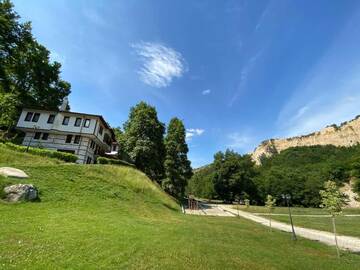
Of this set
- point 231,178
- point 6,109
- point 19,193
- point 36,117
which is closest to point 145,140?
point 36,117

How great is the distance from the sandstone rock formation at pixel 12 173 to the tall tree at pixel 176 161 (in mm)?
30092

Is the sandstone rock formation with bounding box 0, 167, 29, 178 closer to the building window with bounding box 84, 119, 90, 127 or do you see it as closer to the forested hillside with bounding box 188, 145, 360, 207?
the building window with bounding box 84, 119, 90, 127

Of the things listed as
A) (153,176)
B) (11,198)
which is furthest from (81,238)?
(153,176)

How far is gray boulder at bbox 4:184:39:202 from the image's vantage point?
13.1 metres

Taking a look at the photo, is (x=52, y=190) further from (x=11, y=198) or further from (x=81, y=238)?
(x=81, y=238)

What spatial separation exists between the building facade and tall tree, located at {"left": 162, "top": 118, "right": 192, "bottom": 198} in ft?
61.9

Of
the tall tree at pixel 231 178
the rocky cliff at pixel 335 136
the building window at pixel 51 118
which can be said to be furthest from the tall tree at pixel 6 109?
the rocky cliff at pixel 335 136

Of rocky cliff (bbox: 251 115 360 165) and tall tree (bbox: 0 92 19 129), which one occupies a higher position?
rocky cliff (bbox: 251 115 360 165)

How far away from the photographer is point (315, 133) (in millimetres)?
178125

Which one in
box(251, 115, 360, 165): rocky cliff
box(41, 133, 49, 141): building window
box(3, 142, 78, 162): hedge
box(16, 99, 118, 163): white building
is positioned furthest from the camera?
box(251, 115, 360, 165): rocky cliff

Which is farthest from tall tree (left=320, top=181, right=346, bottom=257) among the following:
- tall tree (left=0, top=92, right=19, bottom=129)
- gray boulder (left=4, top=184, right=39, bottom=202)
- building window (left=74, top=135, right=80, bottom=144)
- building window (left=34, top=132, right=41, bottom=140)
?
building window (left=34, top=132, right=41, bottom=140)

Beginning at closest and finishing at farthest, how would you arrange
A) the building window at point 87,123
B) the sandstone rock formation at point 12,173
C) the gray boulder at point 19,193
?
the gray boulder at point 19,193 < the sandstone rock formation at point 12,173 < the building window at point 87,123

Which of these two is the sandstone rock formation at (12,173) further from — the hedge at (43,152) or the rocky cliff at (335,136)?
the rocky cliff at (335,136)

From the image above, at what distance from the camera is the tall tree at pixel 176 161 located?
45.4m
